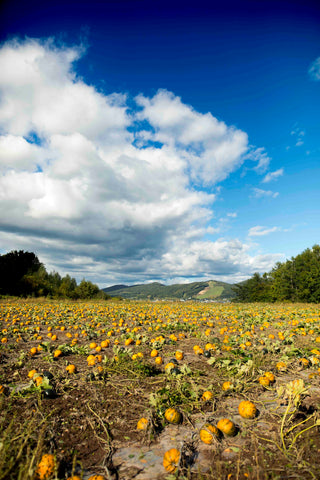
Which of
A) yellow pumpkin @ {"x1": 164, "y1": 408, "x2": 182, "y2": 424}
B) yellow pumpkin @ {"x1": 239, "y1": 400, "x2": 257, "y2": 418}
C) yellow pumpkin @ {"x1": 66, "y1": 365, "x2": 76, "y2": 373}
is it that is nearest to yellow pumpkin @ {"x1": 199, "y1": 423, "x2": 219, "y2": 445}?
yellow pumpkin @ {"x1": 164, "y1": 408, "x2": 182, "y2": 424}

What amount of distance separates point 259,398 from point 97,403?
3.17 m

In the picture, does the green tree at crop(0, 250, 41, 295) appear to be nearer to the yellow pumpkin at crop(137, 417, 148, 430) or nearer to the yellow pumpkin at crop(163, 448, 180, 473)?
the yellow pumpkin at crop(137, 417, 148, 430)

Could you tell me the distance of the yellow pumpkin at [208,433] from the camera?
3.14 meters

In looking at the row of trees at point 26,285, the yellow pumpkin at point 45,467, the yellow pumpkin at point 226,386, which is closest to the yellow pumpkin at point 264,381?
the yellow pumpkin at point 226,386

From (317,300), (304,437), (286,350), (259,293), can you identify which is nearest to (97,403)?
(304,437)

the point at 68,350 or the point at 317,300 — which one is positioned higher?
the point at 68,350

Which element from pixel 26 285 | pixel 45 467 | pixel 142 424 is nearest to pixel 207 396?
pixel 142 424

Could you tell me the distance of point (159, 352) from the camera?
713cm

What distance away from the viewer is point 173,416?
11.8ft

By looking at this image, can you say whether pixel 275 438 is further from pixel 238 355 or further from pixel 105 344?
pixel 105 344

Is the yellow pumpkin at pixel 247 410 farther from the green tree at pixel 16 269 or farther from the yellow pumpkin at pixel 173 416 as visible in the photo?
the green tree at pixel 16 269

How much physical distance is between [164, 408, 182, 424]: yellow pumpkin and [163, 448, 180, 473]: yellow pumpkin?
72cm

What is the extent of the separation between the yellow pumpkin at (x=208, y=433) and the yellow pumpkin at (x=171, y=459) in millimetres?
526

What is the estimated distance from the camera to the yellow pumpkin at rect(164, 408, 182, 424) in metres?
3.58
